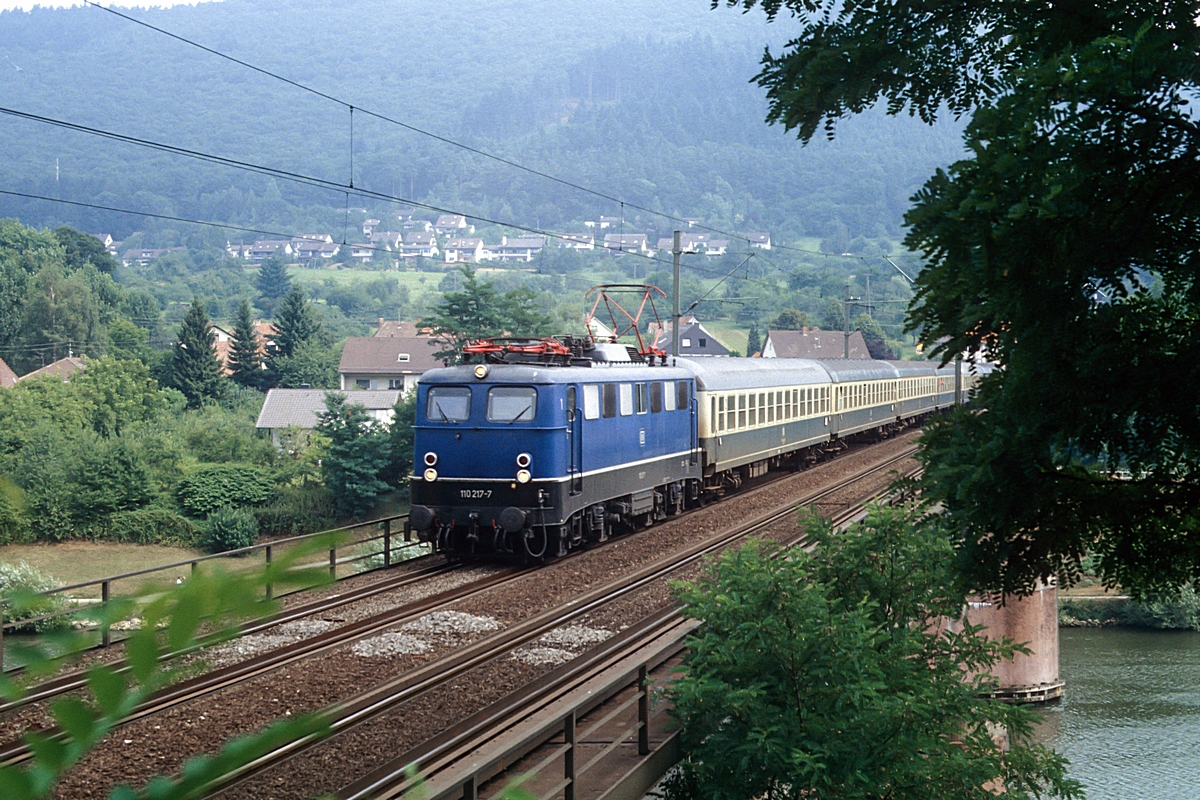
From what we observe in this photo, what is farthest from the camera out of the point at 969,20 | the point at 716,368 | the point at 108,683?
the point at 716,368

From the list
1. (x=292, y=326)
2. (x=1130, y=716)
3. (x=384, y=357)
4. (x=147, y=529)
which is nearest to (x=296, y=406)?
(x=384, y=357)

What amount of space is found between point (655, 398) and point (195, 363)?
70.6 meters

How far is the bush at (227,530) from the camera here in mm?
46812

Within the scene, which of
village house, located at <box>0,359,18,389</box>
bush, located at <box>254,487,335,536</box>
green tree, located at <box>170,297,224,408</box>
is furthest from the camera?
village house, located at <box>0,359,18,389</box>

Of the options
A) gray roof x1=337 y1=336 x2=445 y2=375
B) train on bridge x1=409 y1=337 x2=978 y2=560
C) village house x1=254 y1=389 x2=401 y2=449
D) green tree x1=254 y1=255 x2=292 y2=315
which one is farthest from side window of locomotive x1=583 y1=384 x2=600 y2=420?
green tree x1=254 y1=255 x2=292 y2=315

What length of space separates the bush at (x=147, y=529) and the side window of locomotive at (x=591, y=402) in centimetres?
3365

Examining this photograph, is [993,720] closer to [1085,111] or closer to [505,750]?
[505,750]

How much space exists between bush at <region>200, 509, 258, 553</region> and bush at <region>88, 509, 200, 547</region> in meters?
1.35

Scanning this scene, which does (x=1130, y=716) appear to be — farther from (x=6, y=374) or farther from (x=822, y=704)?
(x=6, y=374)

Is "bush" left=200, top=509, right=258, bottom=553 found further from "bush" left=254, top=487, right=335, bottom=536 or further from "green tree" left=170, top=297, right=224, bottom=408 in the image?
"green tree" left=170, top=297, right=224, bottom=408

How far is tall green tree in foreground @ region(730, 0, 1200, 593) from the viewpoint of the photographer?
17.8ft

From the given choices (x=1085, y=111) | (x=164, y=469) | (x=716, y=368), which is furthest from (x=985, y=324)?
(x=164, y=469)

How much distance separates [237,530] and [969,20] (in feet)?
143

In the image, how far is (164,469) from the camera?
52719mm
